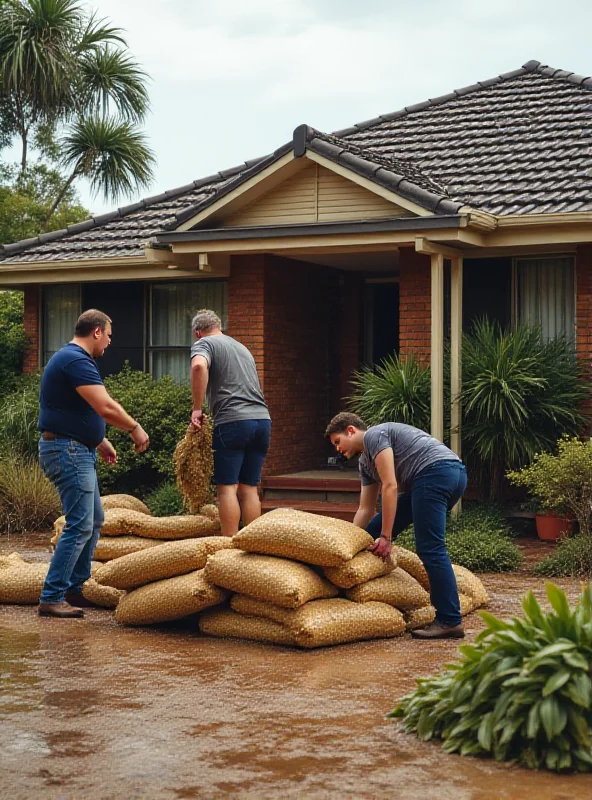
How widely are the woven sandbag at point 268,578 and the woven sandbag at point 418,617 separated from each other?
567 millimetres

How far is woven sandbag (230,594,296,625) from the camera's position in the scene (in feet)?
23.4

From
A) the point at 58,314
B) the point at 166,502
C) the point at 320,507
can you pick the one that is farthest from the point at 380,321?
the point at 58,314

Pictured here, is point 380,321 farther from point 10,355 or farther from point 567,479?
point 567,479

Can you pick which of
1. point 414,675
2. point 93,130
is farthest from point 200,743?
point 93,130

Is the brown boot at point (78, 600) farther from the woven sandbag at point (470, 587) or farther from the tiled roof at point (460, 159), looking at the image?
the tiled roof at point (460, 159)

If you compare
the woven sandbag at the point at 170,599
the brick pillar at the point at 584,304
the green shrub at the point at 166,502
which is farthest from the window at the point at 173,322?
the woven sandbag at the point at 170,599

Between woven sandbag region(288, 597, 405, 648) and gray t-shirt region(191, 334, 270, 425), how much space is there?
6.83 feet

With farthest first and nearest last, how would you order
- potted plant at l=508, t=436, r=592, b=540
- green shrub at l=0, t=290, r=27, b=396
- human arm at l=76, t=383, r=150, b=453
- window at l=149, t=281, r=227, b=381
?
1. green shrub at l=0, t=290, r=27, b=396
2. window at l=149, t=281, r=227, b=381
3. potted plant at l=508, t=436, r=592, b=540
4. human arm at l=76, t=383, r=150, b=453

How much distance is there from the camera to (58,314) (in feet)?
53.2

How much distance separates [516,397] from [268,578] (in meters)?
5.26

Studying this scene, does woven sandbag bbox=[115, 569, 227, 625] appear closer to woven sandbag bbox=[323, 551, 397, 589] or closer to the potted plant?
woven sandbag bbox=[323, 551, 397, 589]

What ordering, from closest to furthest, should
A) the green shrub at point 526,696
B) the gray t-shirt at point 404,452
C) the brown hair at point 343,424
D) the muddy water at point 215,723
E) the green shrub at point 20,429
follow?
the muddy water at point 215,723, the green shrub at point 526,696, the gray t-shirt at point 404,452, the brown hair at point 343,424, the green shrub at point 20,429

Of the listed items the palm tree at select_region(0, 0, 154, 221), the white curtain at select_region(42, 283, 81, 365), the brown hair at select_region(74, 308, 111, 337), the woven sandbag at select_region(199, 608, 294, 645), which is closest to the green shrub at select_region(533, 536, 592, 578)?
the woven sandbag at select_region(199, 608, 294, 645)

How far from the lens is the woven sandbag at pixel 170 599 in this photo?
24.4 ft
